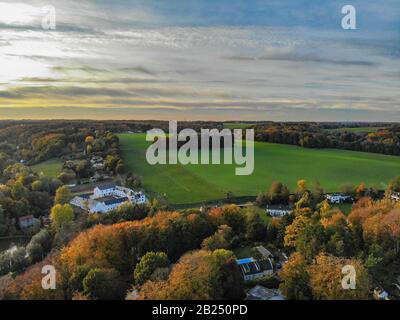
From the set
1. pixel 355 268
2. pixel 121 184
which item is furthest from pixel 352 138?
pixel 355 268

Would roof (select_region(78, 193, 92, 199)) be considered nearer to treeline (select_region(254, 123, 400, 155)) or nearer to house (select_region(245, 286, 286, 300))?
house (select_region(245, 286, 286, 300))

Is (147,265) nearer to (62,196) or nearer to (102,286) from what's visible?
(102,286)

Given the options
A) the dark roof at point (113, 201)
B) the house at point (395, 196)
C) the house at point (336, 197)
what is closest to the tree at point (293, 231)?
the house at point (336, 197)

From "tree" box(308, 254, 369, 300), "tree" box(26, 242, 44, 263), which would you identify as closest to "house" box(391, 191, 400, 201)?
"tree" box(308, 254, 369, 300)

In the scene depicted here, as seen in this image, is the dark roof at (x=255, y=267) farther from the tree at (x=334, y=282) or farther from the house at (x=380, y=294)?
the house at (x=380, y=294)
